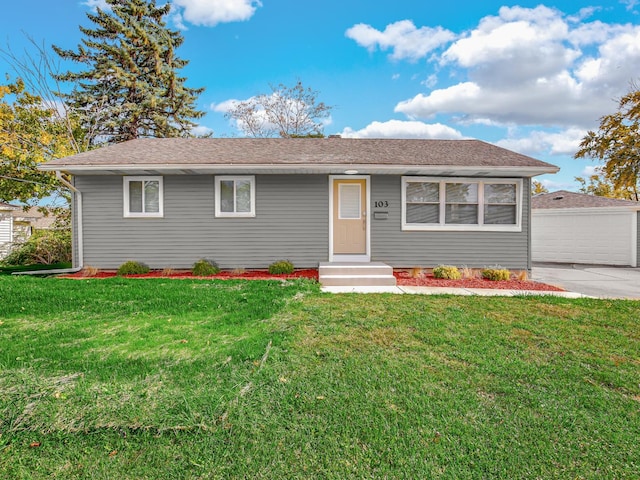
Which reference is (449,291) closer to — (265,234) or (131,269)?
(265,234)

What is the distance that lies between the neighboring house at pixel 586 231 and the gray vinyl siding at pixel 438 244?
18.6 feet

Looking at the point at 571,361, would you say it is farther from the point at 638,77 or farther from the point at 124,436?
the point at 638,77

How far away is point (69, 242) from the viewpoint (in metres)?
12.1

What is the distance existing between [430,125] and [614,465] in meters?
26.7

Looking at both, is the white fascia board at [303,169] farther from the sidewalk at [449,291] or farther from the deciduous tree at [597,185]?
the deciduous tree at [597,185]

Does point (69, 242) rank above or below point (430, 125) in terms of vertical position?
below

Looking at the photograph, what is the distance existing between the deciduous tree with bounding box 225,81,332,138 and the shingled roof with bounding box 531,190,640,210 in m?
12.6

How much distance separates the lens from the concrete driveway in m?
6.92

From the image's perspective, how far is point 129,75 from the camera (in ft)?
66.5

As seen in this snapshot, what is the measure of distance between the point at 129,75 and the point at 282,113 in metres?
9.87

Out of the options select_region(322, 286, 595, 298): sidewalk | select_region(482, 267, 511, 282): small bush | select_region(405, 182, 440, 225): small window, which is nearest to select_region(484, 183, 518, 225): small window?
select_region(405, 182, 440, 225): small window

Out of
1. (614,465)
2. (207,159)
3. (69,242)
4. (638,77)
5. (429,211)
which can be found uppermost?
(638,77)

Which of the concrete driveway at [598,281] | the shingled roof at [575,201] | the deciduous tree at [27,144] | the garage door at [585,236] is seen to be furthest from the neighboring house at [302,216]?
the deciduous tree at [27,144]

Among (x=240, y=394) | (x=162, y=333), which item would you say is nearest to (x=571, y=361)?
(x=240, y=394)
